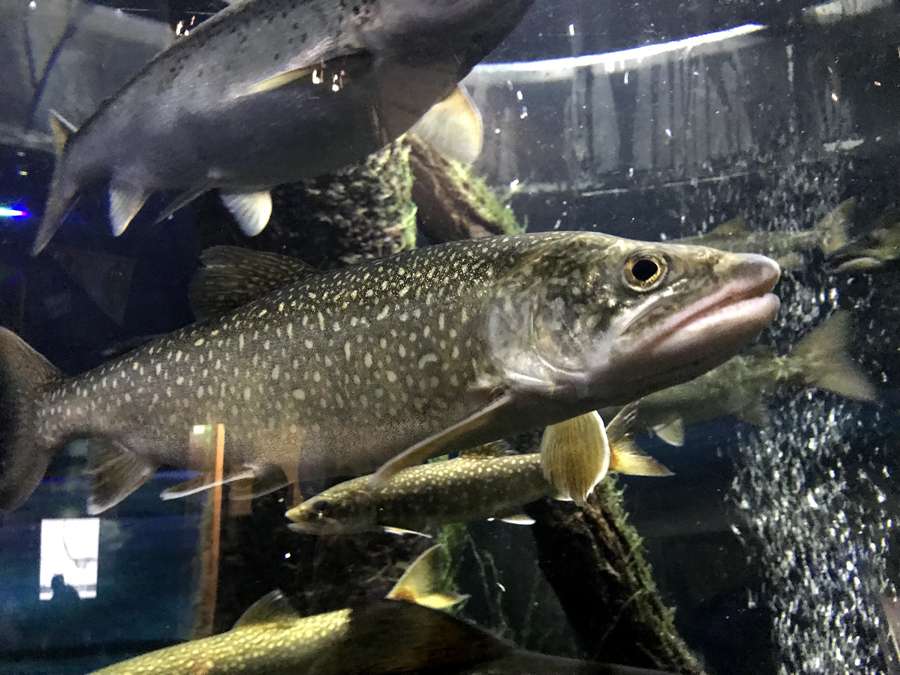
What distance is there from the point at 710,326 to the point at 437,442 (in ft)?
2.43

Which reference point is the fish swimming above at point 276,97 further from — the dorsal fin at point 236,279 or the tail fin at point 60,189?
the dorsal fin at point 236,279

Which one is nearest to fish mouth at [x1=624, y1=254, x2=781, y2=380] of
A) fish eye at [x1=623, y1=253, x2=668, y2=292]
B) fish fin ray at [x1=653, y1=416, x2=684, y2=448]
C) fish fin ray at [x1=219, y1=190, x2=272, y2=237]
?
fish eye at [x1=623, y1=253, x2=668, y2=292]

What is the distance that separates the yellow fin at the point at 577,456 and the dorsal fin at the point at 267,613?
119 cm

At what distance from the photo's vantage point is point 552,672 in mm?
2564

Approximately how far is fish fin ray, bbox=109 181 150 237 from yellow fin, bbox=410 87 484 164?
1164mm

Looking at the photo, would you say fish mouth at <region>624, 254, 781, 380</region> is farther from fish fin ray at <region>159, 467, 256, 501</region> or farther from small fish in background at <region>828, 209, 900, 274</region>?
small fish in background at <region>828, 209, 900, 274</region>

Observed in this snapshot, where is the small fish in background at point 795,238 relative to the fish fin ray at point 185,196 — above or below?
below

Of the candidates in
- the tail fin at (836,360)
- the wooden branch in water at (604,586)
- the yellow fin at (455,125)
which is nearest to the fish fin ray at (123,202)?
the yellow fin at (455,125)

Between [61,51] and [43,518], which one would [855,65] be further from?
[43,518]

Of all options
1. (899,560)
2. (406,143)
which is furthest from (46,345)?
(899,560)

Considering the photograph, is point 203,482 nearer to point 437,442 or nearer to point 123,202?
point 437,442

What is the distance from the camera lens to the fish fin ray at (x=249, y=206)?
10.1 ft

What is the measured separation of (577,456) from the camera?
227cm

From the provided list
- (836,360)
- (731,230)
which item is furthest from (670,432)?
(731,230)
